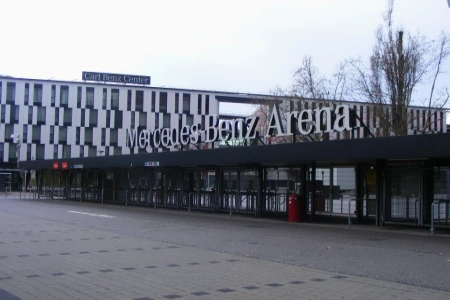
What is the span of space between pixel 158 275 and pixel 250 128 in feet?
53.6

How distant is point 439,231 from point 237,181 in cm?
1055

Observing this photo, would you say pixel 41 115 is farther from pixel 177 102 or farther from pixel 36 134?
pixel 177 102

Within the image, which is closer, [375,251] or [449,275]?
[449,275]

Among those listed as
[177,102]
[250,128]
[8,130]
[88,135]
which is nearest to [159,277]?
[250,128]

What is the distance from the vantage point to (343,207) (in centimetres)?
2586

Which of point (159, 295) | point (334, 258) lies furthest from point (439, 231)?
point (159, 295)

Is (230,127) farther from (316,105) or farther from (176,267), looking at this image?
(176,267)

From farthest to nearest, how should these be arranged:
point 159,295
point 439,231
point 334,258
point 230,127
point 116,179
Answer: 1. point 116,179
2. point 230,127
3. point 439,231
4. point 334,258
5. point 159,295

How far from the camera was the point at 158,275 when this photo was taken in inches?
384

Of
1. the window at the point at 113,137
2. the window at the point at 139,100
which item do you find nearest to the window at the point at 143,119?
the window at the point at 139,100

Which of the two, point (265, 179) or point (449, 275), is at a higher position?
point (265, 179)

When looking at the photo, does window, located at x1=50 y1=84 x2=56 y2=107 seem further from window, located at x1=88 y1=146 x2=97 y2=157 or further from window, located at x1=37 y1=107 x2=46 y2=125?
window, located at x1=88 y1=146 x2=97 y2=157

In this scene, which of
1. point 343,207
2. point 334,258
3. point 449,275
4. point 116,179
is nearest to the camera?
point 449,275

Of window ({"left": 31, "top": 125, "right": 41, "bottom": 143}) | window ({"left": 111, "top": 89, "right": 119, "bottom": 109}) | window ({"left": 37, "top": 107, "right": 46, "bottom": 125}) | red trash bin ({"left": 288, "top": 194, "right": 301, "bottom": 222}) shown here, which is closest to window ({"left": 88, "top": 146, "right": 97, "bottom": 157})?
window ({"left": 111, "top": 89, "right": 119, "bottom": 109})
